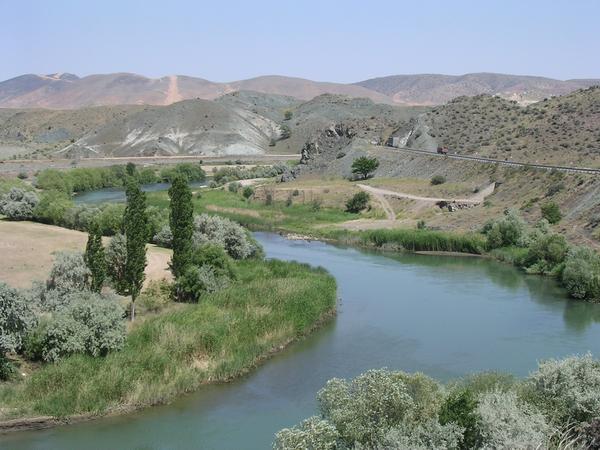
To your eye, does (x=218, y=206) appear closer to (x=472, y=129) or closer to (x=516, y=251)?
(x=516, y=251)

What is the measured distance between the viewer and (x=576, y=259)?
1737 inches

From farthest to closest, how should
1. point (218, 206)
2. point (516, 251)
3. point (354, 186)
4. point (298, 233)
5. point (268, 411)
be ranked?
point (354, 186) < point (218, 206) < point (298, 233) < point (516, 251) < point (268, 411)

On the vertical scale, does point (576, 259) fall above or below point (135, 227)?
below

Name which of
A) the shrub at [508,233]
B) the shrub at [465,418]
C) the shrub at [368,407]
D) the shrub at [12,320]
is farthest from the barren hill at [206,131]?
the shrub at [465,418]

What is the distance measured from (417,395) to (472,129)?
82.3 m

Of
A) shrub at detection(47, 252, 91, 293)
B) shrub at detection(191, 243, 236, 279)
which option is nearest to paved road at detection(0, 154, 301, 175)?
shrub at detection(191, 243, 236, 279)

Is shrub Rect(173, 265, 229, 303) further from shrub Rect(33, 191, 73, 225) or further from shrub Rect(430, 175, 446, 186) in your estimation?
shrub Rect(430, 175, 446, 186)

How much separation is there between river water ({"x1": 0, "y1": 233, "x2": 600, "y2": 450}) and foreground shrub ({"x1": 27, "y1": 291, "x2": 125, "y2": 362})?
3432 millimetres

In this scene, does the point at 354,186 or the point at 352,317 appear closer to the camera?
the point at 352,317

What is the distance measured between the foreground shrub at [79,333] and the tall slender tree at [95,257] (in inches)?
170

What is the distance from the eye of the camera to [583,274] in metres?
42.6

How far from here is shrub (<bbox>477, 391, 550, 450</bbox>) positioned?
1705 cm

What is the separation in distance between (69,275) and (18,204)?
23708 mm

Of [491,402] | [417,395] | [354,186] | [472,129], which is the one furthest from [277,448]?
[472,129]
